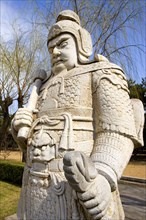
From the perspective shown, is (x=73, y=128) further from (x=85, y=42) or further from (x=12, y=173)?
(x=12, y=173)

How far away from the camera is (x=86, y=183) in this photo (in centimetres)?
83

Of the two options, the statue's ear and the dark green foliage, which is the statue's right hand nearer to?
the statue's ear

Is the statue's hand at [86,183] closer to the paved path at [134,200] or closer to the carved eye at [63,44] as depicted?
the carved eye at [63,44]

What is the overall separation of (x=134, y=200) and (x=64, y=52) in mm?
5423

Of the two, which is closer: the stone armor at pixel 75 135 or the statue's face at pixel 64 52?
the stone armor at pixel 75 135

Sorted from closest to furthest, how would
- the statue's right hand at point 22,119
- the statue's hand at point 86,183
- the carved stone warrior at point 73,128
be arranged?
the statue's hand at point 86,183 → the carved stone warrior at point 73,128 → the statue's right hand at point 22,119

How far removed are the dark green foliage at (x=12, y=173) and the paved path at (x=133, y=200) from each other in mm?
3349

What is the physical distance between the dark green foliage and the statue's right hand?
662 centimetres

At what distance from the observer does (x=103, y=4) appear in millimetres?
4871

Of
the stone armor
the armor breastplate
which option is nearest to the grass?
the stone armor

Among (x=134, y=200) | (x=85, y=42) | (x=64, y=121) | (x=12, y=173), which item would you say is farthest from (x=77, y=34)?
(x=12, y=173)

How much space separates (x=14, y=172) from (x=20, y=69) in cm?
416

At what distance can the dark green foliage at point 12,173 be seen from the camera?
24.7 feet

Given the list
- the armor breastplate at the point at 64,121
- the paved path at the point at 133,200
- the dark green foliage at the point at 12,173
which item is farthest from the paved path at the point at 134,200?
the armor breastplate at the point at 64,121
